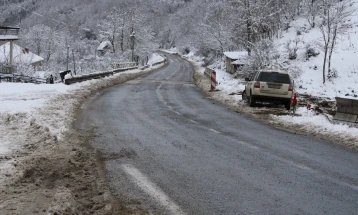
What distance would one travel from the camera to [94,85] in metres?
23.7

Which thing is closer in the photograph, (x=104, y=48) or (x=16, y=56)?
(x=16, y=56)

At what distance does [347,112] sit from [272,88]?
372 centimetres

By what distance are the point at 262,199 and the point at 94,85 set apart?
20.2 meters

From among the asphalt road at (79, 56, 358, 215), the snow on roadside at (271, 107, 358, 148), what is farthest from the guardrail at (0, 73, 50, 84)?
the snow on roadside at (271, 107, 358, 148)

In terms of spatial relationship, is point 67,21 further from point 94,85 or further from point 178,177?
point 178,177

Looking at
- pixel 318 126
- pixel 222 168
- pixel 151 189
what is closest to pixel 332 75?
pixel 318 126

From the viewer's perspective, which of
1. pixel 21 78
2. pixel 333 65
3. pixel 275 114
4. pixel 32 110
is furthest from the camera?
pixel 333 65

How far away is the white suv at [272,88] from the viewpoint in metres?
15.1

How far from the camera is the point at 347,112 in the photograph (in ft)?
39.8

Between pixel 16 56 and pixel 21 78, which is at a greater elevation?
pixel 16 56

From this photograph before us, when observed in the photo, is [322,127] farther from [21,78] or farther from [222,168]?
[21,78]

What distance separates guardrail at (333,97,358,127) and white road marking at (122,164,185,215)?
340 inches

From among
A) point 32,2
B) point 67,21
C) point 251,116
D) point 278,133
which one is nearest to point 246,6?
point 251,116

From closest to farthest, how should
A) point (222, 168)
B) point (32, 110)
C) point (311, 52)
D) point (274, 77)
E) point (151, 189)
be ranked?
point (151, 189), point (222, 168), point (32, 110), point (274, 77), point (311, 52)
